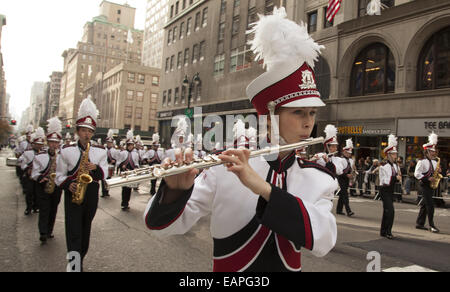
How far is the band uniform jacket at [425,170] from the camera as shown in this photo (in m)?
9.55

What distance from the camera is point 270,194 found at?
1601mm

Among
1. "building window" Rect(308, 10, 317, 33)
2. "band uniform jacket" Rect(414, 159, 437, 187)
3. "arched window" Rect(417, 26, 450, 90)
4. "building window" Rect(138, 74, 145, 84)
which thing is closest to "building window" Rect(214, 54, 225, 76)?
"building window" Rect(308, 10, 317, 33)

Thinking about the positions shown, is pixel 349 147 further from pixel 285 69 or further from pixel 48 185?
pixel 285 69

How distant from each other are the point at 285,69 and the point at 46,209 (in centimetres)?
640

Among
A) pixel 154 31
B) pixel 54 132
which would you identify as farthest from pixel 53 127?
pixel 154 31

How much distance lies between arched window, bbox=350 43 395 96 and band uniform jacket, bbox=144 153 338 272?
23.1 m

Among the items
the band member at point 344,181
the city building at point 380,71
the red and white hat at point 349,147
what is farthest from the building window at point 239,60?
the band member at point 344,181

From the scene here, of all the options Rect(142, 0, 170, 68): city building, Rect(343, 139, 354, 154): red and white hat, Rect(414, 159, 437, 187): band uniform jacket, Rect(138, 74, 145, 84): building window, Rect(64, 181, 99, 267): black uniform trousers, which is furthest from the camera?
Rect(142, 0, 170, 68): city building

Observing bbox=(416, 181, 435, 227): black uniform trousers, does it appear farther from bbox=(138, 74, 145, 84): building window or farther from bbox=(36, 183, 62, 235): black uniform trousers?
bbox=(138, 74, 145, 84): building window

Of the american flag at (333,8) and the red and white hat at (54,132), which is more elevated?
the american flag at (333,8)

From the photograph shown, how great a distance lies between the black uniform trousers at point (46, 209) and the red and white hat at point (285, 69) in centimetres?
603

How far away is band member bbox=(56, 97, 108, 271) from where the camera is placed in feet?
15.3

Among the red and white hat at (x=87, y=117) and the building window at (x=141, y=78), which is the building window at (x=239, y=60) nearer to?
the red and white hat at (x=87, y=117)
